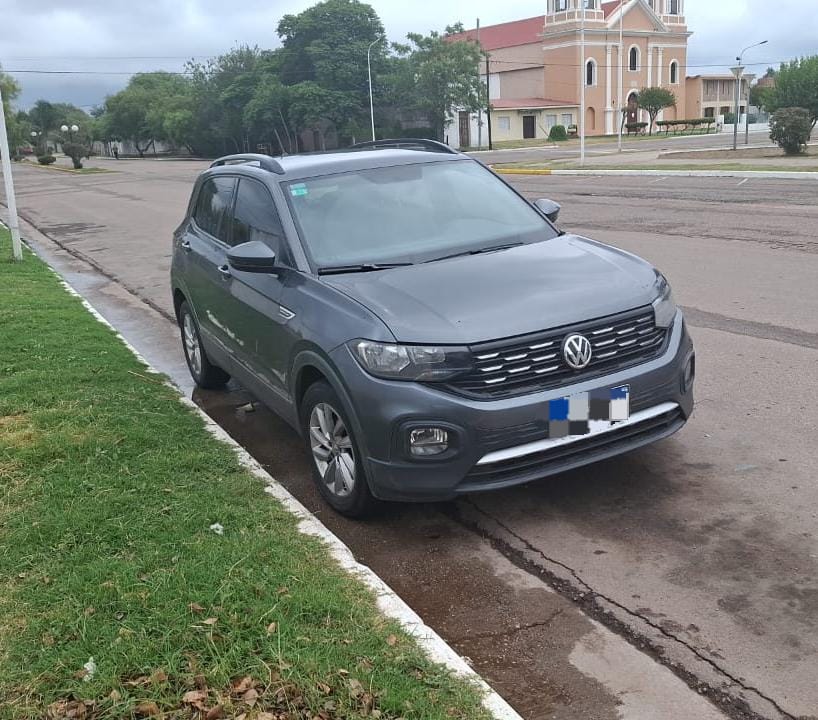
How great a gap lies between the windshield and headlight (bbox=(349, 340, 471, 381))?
37.1 inches

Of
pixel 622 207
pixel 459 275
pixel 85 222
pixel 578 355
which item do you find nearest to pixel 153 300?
pixel 459 275

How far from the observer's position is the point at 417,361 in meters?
3.94

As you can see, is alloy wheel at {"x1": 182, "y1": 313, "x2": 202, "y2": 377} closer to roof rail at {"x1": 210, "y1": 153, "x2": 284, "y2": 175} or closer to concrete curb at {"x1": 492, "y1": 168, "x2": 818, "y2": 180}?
roof rail at {"x1": 210, "y1": 153, "x2": 284, "y2": 175}

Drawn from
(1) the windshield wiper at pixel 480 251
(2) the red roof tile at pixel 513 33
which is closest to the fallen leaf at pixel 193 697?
(1) the windshield wiper at pixel 480 251

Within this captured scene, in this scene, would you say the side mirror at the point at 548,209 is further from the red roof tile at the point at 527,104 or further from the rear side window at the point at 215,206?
the red roof tile at the point at 527,104

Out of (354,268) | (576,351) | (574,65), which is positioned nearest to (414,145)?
(354,268)

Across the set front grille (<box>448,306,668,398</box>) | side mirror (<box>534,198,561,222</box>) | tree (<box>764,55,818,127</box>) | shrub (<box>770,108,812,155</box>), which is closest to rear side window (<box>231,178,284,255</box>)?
front grille (<box>448,306,668,398</box>)

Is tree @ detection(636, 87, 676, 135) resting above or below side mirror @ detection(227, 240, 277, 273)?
above

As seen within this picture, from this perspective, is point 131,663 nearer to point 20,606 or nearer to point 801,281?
point 20,606

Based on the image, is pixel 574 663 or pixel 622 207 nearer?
pixel 574 663

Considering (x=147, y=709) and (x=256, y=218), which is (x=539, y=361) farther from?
(x=256, y=218)

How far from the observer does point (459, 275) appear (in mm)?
4543

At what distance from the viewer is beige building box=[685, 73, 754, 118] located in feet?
311

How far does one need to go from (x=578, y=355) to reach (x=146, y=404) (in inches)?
137
